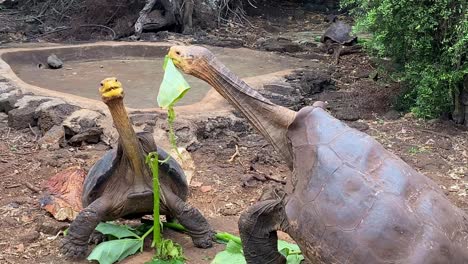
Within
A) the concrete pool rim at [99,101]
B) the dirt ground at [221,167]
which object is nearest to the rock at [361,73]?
the concrete pool rim at [99,101]

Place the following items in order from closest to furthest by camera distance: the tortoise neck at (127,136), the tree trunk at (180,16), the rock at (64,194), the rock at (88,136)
→ 1. the tortoise neck at (127,136)
2. the rock at (64,194)
3. the rock at (88,136)
4. the tree trunk at (180,16)

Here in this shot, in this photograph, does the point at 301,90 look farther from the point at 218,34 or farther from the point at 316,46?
the point at 218,34

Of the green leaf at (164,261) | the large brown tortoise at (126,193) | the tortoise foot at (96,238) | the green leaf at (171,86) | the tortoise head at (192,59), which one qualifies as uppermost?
the tortoise head at (192,59)

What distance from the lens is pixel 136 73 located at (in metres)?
7.88

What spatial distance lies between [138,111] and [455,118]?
9.33 ft

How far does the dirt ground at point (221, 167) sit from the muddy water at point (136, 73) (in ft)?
3.31

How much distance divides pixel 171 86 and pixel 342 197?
35.0 inches

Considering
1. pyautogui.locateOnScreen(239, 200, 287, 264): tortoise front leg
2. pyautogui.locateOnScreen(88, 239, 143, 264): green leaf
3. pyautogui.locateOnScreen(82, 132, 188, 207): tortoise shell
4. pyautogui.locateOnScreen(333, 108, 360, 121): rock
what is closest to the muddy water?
pyautogui.locateOnScreen(333, 108, 360, 121): rock

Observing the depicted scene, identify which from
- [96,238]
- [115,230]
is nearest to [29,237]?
[96,238]

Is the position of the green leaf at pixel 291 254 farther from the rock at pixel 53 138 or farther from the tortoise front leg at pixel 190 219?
the rock at pixel 53 138

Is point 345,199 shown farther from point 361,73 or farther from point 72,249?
point 361,73

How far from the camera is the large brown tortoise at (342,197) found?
2561 millimetres

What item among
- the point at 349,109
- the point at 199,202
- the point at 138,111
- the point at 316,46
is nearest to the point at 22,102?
the point at 138,111

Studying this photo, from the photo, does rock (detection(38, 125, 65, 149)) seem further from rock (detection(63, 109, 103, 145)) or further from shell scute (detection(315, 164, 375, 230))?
shell scute (detection(315, 164, 375, 230))
